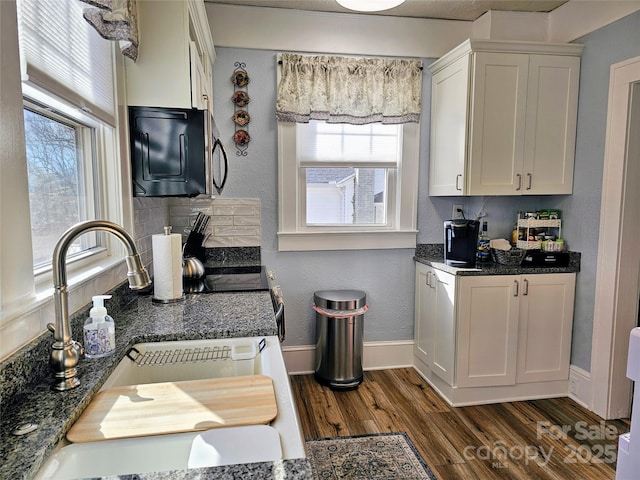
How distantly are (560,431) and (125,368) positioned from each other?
2.40 meters

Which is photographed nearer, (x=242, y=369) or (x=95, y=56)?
(x=242, y=369)

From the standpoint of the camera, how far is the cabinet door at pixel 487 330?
2.63 m

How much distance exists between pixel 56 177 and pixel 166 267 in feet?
1.83

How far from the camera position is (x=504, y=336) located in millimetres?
2689

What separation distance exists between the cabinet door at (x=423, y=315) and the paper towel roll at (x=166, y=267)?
6.05 feet

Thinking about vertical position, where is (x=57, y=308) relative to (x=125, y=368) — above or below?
above

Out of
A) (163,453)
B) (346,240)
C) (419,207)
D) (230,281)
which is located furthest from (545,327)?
(163,453)

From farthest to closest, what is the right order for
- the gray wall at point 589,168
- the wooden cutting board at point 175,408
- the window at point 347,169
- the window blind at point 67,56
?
the window at point 347,169 < the gray wall at point 589,168 < the window blind at point 67,56 < the wooden cutting board at point 175,408

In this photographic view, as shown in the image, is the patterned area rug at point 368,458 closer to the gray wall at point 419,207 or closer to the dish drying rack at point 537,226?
the gray wall at point 419,207

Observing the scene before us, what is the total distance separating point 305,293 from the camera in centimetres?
315

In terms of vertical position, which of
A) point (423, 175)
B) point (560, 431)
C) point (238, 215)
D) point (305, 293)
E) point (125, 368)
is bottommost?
point (560, 431)

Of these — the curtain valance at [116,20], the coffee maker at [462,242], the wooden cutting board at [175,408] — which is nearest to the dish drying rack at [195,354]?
the wooden cutting board at [175,408]

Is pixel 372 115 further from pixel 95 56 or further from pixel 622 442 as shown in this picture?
pixel 622 442

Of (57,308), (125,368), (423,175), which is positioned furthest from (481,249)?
(57,308)
